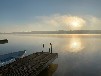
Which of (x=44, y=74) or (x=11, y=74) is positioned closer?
(x=11, y=74)

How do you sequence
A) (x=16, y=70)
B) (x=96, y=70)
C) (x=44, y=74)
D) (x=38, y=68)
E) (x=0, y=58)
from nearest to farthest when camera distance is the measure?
(x=16, y=70) < (x=38, y=68) < (x=44, y=74) < (x=0, y=58) < (x=96, y=70)

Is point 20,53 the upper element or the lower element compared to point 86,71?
upper

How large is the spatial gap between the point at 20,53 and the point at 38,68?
14444 millimetres

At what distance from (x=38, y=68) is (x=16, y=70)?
117 inches

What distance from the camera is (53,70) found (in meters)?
30.9

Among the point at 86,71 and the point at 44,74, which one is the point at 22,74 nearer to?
the point at 44,74

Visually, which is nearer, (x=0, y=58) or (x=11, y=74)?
(x=11, y=74)

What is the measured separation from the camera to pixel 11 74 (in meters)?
18.4

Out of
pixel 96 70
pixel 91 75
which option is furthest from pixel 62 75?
pixel 96 70

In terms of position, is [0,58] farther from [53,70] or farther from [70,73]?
[70,73]

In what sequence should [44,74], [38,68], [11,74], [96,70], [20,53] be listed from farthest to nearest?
[20,53] → [96,70] → [44,74] → [38,68] → [11,74]

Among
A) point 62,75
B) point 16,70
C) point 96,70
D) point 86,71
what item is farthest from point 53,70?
point 16,70

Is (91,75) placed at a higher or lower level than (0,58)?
lower

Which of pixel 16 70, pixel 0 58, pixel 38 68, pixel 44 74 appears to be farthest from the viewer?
pixel 0 58
